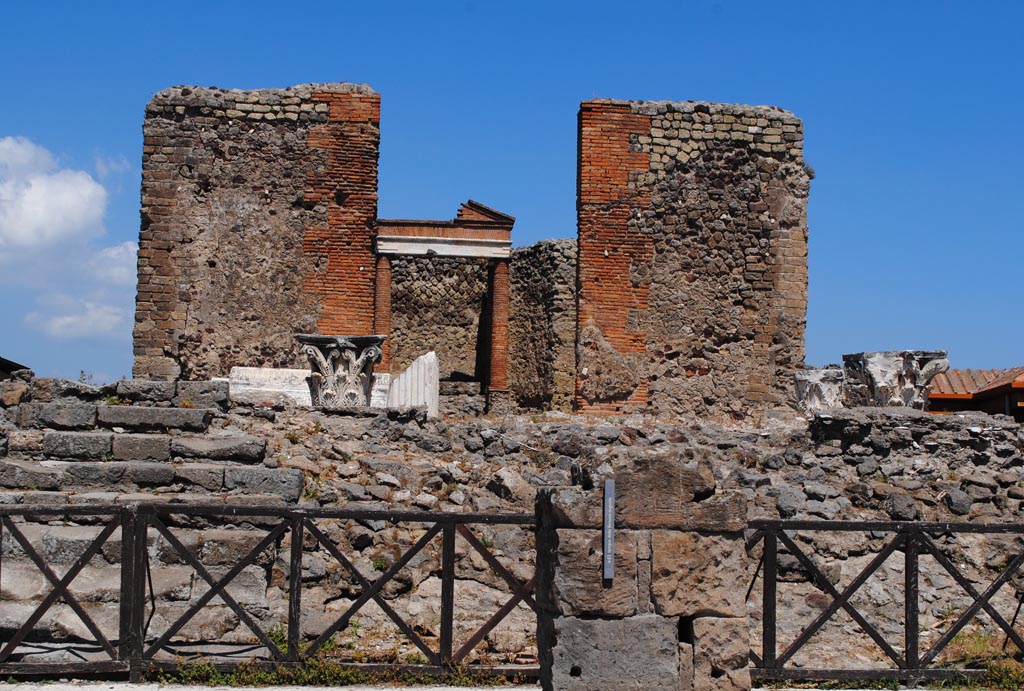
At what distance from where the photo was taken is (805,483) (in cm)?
1098

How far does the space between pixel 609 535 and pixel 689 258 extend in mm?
11039

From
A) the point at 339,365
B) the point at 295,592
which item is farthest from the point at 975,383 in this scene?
the point at 295,592

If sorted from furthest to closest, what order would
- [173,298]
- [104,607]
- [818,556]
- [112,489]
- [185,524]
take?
[173,298] < [818,556] < [112,489] < [185,524] < [104,607]

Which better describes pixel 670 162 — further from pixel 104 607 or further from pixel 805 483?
pixel 104 607

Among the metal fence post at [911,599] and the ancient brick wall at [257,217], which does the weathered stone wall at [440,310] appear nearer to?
the ancient brick wall at [257,217]

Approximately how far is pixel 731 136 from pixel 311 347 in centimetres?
699

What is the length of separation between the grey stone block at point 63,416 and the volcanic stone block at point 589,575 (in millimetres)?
6192

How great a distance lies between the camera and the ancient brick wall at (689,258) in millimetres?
15523

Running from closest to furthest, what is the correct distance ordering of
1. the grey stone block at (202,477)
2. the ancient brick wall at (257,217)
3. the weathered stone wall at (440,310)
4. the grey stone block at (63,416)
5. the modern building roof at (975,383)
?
the grey stone block at (202,477) < the grey stone block at (63,416) < the ancient brick wall at (257,217) < the modern building roof at (975,383) < the weathered stone wall at (440,310)

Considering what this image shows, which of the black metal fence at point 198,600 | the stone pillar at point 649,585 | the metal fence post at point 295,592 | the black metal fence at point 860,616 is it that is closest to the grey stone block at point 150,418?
the black metal fence at point 198,600

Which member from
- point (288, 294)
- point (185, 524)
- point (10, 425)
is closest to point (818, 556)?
point (185, 524)

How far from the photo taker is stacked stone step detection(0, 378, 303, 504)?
29.7ft

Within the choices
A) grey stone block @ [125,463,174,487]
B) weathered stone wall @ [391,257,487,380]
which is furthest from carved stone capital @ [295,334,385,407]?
weathered stone wall @ [391,257,487,380]

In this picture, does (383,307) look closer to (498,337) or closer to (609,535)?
(498,337)
